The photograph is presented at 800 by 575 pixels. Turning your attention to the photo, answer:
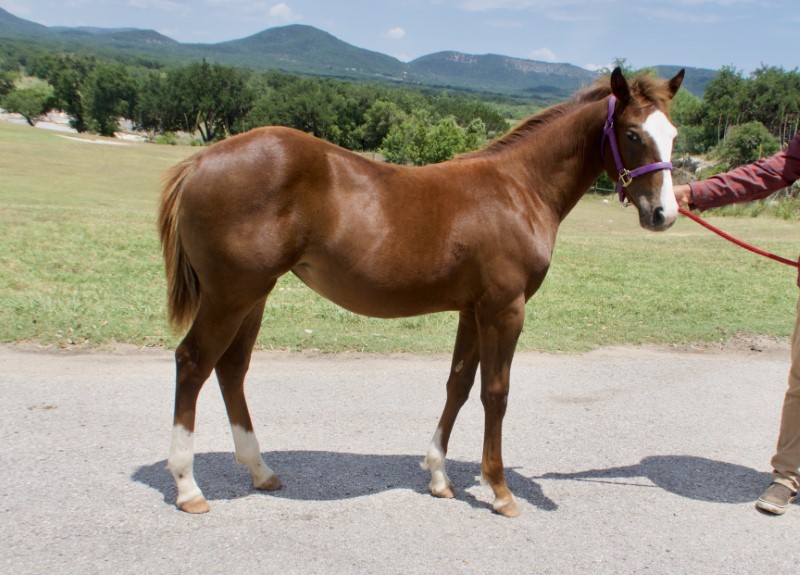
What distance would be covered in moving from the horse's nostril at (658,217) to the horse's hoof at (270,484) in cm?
257

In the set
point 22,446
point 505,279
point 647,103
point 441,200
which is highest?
point 647,103

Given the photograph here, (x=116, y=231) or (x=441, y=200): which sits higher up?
(x=441, y=200)

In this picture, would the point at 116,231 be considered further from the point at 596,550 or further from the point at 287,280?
the point at 596,550

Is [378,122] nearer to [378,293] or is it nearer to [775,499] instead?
[378,293]

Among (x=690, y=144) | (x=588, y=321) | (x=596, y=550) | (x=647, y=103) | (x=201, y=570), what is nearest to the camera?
(x=201, y=570)

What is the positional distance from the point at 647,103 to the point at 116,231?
922cm

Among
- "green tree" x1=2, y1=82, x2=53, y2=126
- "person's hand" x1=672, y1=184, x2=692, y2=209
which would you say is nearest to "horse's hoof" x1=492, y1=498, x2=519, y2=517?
"person's hand" x1=672, y1=184, x2=692, y2=209

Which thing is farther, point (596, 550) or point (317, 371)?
point (317, 371)

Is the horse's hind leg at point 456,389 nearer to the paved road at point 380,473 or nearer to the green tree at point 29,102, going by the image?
the paved road at point 380,473

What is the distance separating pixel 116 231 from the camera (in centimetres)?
1061

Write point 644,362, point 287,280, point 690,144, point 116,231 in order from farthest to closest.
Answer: point 690,144
point 116,231
point 287,280
point 644,362

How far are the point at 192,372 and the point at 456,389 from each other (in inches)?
60.8

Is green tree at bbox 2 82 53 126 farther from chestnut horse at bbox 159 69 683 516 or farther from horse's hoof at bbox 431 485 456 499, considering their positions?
horse's hoof at bbox 431 485 456 499

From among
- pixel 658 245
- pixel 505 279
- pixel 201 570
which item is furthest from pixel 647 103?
pixel 658 245
